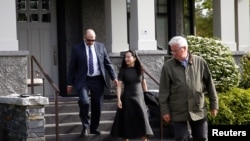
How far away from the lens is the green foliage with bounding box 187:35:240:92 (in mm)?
11930

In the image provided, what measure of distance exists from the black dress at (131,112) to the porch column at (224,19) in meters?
5.20

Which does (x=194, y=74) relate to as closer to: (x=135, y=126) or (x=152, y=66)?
(x=135, y=126)

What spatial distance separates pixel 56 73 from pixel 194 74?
25.2 ft

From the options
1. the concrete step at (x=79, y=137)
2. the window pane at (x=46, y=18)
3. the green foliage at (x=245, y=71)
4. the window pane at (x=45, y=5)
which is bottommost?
the concrete step at (x=79, y=137)

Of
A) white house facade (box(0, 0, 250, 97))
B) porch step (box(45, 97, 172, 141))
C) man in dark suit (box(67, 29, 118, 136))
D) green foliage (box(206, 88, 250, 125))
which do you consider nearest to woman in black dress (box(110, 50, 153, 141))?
man in dark suit (box(67, 29, 118, 136))

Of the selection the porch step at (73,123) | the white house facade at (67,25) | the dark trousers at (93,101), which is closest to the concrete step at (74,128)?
the porch step at (73,123)

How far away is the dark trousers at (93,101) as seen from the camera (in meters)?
9.73

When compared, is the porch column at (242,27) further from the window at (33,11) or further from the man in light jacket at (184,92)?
the man in light jacket at (184,92)

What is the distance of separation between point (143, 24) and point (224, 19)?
2.81m

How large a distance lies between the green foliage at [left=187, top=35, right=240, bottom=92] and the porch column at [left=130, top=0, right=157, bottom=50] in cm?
87

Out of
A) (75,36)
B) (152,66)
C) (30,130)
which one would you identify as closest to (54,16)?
(75,36)

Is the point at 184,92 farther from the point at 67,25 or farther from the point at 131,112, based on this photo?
the point at 67,25

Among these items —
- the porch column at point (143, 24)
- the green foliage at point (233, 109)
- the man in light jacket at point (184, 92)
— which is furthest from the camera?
the porch column at point (143, 24)

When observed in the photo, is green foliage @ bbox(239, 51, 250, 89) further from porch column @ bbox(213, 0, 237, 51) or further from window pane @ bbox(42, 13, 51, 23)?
window pane @ bbox(42, 13, 51, 23)
